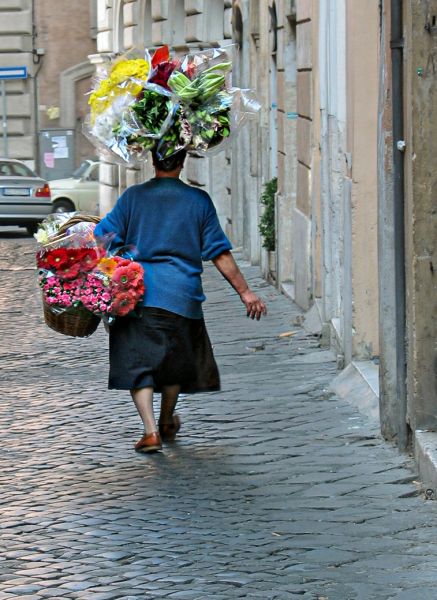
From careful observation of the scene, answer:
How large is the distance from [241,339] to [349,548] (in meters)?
6.83

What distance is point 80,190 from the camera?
33.2 m

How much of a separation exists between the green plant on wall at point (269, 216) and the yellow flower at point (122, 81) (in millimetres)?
8704

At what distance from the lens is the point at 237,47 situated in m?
21.5

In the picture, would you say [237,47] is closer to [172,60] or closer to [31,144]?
[172,60]

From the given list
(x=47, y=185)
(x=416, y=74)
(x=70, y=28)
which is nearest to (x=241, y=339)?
(x=416, y=74)

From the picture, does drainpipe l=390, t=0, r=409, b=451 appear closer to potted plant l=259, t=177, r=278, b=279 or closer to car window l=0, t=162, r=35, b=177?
potted plant l=259, t=177, r=278, b=279

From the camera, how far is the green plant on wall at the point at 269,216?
17.0 m

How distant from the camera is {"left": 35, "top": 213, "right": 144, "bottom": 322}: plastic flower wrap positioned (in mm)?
7980

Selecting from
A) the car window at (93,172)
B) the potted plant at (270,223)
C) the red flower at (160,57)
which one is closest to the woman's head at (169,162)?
the red flower at (160,57)

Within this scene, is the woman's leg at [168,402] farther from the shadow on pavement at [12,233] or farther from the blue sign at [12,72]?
the blue sign at [12,72]

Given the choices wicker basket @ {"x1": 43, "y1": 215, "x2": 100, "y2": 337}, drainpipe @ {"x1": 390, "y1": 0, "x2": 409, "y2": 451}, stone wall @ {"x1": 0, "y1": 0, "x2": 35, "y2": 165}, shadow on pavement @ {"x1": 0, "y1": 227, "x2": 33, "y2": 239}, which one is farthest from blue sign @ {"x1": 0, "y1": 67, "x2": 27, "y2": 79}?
drainpipe @ {"x1": 390, "y1": 0, "x2": 409, "y2": 451}

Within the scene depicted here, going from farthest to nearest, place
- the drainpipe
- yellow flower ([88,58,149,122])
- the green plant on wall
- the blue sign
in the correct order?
the blue sign → the green plant on wall → yellow flower ([88,58,149,122]) → the drainpipe

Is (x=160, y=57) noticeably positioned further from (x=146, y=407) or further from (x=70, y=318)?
(x=146, y=407)

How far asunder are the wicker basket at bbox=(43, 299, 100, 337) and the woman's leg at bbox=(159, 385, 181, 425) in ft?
1.67
